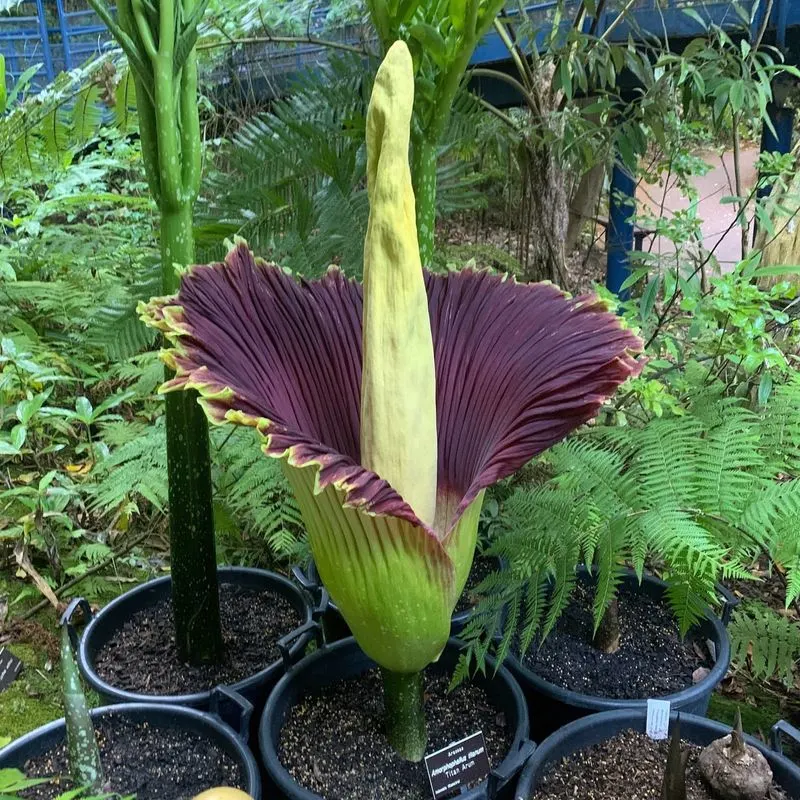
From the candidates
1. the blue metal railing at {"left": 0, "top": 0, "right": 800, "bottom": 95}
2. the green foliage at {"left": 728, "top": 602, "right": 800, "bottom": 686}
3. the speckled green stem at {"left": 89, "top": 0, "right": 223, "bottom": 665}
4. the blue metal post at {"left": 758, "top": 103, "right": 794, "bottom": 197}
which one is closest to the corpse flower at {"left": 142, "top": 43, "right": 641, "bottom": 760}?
the speckled green stem at {"left": 89, "top": 0, "right": 223, "bottom": 665}

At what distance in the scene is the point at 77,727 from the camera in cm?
92

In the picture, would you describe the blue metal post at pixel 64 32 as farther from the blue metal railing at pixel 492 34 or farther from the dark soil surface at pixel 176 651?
the dark soil surface at pixel 176 651

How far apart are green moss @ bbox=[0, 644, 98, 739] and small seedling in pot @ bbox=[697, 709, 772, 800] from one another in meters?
1.09

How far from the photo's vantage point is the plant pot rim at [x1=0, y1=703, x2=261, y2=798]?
1014mm

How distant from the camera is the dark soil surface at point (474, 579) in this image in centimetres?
158

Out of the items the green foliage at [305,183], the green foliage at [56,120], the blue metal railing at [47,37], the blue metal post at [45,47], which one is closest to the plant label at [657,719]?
the green foliage at [305,183]

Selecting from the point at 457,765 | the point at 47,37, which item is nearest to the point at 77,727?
the point at 457,765

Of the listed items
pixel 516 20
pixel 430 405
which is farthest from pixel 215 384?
pixel 516 20

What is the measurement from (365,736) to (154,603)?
0.55 meters

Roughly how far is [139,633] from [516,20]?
5.23 ft

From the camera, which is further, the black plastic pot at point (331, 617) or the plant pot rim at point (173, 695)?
the black plastic pot at point (331, 617)

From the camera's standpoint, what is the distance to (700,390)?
1.43 m

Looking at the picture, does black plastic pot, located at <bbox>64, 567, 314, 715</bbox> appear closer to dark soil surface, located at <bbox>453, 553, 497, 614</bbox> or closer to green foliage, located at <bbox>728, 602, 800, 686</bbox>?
dark soil surface, located at <bbox>453, 553, 497, 614</bbox>

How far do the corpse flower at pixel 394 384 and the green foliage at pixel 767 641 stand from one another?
0.66m
